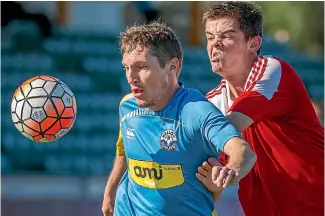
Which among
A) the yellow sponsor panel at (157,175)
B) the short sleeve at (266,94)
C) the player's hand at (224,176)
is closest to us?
the player's hand at (224,176)

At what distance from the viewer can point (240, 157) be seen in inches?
164

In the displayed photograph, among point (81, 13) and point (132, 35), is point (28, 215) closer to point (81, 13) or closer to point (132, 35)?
point (132, 35)

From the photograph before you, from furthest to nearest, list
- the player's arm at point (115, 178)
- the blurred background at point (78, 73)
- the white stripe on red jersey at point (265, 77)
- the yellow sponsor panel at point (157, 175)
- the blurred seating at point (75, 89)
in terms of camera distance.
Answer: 1. the blurred seating at point (75, 89)
2. the blurred background at point (78, 73)
3. the player's arm at point (115, 178)
4. the white stripe on red jersey at point (265, 77)
5. the yellow sponsor panel at point (157, 175)

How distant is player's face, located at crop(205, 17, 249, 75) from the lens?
16.0ft

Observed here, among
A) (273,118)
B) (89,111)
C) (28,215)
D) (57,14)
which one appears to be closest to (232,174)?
(273,118)

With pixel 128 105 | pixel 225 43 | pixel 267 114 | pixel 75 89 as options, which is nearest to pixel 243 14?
pixel 225 43

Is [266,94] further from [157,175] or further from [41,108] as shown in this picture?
[41,108]

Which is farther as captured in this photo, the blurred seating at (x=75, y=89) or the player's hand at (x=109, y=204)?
the blurred seating at (x=75, y=89)

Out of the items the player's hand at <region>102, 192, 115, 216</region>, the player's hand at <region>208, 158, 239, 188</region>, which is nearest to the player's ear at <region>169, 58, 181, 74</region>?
the player's hand at <region>208, 158, 239, 188</region>

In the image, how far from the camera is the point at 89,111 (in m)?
13.9

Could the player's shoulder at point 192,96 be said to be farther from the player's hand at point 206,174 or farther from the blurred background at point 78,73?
the blurred background at point 78,73

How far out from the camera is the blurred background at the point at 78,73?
1278 centimetres

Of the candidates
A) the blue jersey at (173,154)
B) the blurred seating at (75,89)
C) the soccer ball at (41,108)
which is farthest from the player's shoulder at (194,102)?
the blurred seating at (75,89)

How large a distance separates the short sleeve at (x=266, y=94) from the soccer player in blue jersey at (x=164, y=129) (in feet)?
0.92
